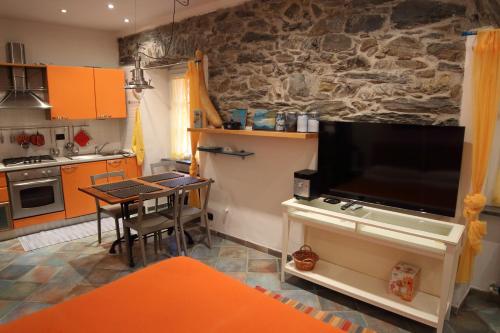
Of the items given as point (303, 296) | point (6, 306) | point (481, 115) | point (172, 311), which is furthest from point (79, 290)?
point (481, 115)

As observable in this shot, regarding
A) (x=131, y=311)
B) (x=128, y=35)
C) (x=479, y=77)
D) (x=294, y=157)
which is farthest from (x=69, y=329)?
(x=128, y=35)

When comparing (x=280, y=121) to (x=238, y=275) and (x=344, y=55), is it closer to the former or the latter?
(x=344, y=55)

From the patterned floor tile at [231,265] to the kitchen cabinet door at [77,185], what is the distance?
2.38 m

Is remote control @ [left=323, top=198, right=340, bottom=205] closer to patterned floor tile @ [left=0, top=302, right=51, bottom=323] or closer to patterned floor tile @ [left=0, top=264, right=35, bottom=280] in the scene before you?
patterned floor tile @ [left=0, top=302, right=51, bottom=323]

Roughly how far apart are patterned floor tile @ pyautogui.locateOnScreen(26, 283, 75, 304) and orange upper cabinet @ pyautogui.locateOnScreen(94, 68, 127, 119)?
2.71 meters

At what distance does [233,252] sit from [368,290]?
1577mm

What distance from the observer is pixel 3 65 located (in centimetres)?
438

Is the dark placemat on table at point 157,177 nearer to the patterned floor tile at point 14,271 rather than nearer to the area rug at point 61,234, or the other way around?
the area rug at point 61,234

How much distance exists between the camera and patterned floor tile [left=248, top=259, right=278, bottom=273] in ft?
11.3

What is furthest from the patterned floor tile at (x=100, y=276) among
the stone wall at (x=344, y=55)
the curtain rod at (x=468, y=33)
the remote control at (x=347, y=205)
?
the curtain rod at (x=468, y=33)

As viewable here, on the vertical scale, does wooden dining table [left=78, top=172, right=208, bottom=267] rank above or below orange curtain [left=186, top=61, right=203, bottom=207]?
below

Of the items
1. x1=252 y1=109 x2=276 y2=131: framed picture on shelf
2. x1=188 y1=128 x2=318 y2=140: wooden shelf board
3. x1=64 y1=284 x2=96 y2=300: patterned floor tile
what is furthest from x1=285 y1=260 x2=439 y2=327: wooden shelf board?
x1=64 y1=284 x2=96 y2=300: patterned floor tile

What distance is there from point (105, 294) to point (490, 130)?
2.60 metres

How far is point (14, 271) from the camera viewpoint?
3.46 m
